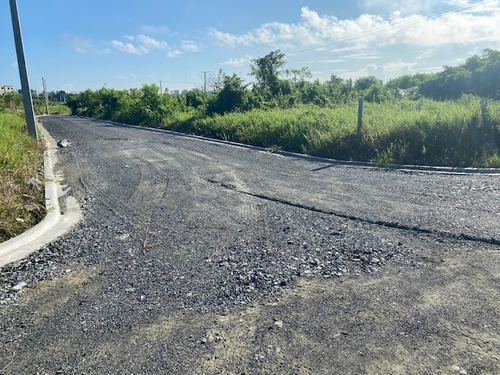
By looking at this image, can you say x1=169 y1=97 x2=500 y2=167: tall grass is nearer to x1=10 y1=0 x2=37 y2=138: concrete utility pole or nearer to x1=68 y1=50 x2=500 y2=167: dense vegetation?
x1=68 y1=50 x2=500 y2=167: dense vegetation

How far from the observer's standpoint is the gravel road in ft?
8.14

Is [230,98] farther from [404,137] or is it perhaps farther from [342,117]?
[404,137]

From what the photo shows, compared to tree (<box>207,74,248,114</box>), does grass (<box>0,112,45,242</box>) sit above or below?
below

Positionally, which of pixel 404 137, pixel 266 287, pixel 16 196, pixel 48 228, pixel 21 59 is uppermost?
pixel 21 59

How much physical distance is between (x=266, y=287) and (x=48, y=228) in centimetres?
357

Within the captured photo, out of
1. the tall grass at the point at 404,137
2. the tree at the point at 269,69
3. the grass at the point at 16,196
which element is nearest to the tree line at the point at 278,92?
the tree at the point at 269,69

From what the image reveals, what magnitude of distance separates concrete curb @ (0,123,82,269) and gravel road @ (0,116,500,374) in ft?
0.58

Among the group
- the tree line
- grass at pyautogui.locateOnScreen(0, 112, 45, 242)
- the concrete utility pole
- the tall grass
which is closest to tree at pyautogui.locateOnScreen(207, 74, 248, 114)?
the tree line

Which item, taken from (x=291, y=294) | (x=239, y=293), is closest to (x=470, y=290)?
(x=291, y=294)

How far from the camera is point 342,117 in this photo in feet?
40.3

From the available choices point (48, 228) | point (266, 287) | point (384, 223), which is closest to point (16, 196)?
point (48, 228)

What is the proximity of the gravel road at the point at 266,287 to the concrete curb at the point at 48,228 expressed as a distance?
6.9 inches

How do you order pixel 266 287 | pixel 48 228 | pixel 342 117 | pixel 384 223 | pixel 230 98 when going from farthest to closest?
pixel 230 98
pixel 342 117
pixel 48 228
pixel 384 223
pixel 266 287

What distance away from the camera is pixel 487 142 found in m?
9.17
